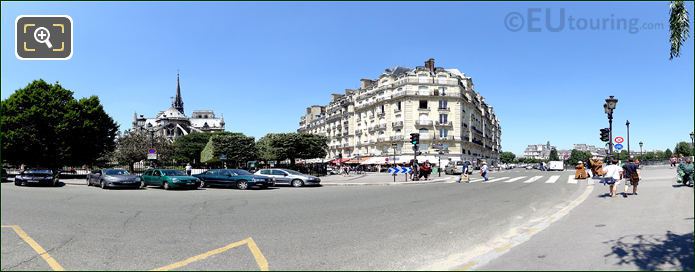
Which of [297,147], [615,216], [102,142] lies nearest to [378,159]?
[297,147]

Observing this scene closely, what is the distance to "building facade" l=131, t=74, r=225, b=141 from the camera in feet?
497

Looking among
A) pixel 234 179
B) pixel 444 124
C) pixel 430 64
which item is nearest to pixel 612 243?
pixel 234 179

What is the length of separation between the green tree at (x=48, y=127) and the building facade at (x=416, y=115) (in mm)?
37444

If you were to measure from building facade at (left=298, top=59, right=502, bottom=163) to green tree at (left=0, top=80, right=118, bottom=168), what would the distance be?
3744 centimetres

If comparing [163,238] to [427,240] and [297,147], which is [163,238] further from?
[297,147]

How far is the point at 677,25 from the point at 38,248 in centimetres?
1160

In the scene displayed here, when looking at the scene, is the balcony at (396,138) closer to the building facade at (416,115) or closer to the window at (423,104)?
the building facade at (416,115)

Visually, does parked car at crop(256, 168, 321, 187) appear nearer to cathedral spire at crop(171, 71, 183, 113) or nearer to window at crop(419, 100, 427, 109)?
window at crop(419, 100, 427, 109)

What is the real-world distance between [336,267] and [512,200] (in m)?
10.4

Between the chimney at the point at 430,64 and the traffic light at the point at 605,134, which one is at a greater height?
the chimney at the point at 430,64

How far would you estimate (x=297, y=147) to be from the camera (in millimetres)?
51719

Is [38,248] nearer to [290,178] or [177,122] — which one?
[290,178]

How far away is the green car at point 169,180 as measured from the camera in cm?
2145

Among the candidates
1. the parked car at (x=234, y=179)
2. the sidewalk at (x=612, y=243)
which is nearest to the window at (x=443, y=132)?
the parked car at (x=234, y=179)
